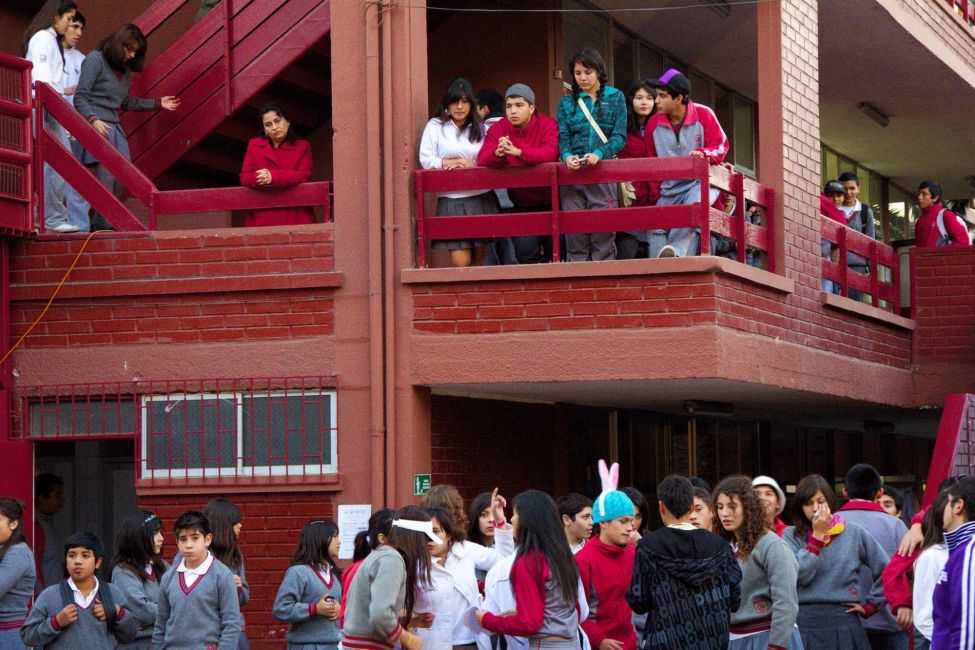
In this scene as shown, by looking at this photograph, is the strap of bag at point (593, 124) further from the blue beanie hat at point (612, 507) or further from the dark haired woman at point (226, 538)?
the blue beanie hat at point (612, 507)

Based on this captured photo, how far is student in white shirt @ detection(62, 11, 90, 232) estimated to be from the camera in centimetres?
1320

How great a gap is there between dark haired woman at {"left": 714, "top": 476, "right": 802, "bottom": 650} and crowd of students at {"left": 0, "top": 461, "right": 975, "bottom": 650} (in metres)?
0.01

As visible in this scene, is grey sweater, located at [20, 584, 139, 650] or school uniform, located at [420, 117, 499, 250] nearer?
grey sweater, located at [20, 584, 139, 650]

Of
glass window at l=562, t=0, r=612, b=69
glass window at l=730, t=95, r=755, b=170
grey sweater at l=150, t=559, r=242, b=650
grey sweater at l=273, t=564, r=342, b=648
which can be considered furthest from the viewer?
glass window at l=730, t=95, r=755, b=170

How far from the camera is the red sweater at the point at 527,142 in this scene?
39.9 feet

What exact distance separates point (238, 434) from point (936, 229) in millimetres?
8723

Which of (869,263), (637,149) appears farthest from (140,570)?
(869,263)

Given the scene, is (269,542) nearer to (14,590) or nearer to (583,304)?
(14,590)

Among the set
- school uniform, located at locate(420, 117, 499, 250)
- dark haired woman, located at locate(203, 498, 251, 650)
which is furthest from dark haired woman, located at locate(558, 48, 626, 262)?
dark haired woman, located at locate(203, 498, 251, 650)

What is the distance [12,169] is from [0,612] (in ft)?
13.1

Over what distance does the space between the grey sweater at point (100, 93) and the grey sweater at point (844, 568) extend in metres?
7.06

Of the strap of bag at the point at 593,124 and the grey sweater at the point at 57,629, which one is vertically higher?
the strap of bag at the point at 593,124

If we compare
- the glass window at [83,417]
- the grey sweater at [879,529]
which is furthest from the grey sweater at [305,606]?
the grey sweater at [879,529]

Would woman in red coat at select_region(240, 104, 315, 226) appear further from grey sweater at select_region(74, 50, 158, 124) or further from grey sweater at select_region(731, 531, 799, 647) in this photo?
grey sweater at select_region(731, 531, 799, 647)
